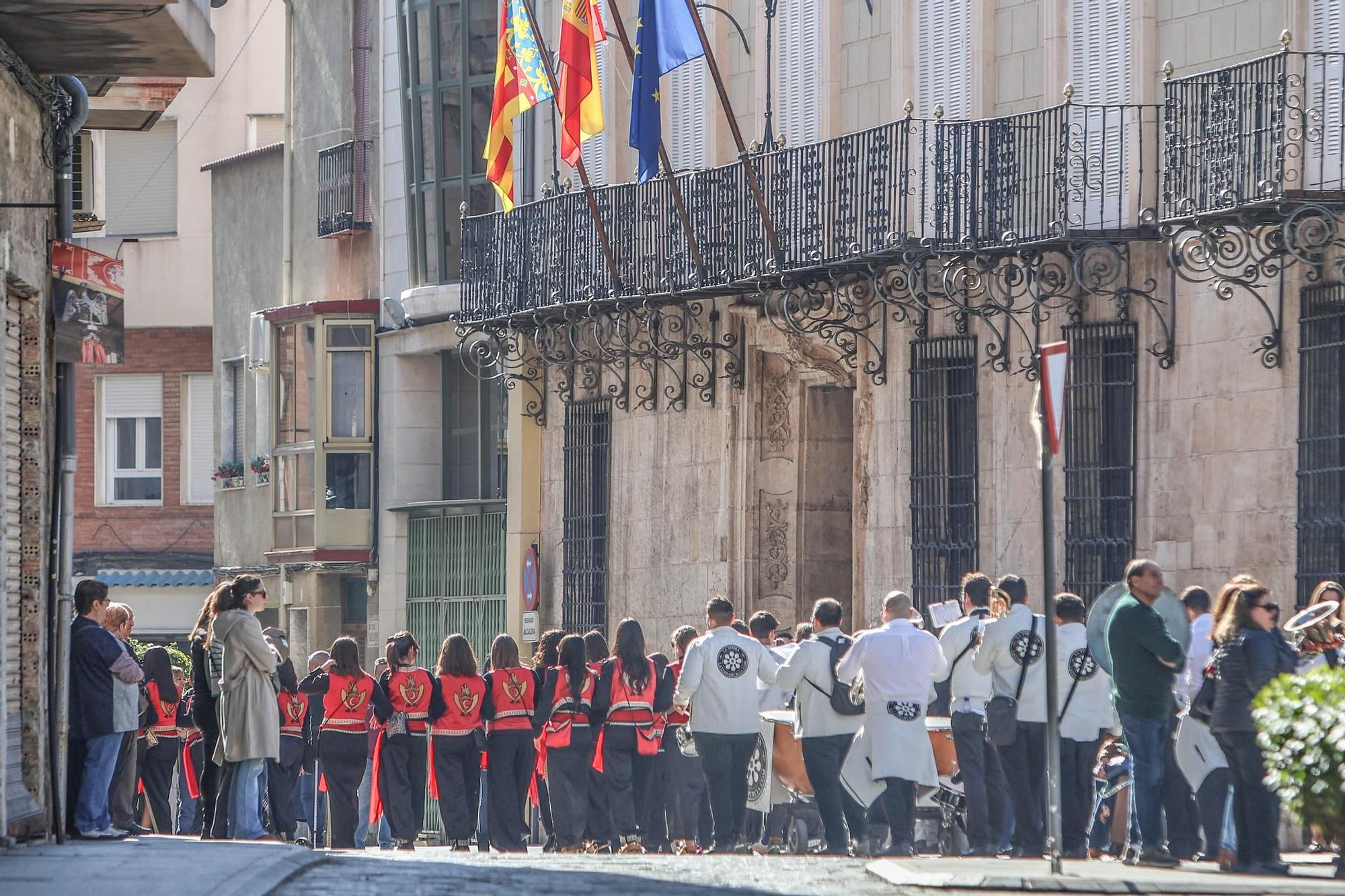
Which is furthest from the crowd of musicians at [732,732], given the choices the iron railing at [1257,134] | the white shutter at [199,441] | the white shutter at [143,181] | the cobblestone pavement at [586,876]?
the white shutter at [143,181]

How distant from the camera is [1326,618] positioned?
15.0m

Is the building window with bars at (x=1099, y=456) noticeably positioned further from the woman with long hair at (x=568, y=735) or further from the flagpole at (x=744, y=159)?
the woman with long hair at (x=568, y=735)

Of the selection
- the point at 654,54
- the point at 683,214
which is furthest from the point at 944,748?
the point at 654,54

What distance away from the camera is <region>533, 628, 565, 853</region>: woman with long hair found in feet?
65.3

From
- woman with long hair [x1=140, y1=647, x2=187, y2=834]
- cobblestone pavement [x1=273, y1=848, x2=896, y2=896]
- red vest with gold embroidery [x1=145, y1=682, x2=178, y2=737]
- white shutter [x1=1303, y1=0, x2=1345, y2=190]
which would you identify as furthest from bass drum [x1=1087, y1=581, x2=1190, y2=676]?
red vest with gold embroidery [x1=145, y1=682, x2=178, y2=737]

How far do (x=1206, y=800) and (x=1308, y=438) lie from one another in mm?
4420

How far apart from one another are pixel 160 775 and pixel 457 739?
7.91 ft

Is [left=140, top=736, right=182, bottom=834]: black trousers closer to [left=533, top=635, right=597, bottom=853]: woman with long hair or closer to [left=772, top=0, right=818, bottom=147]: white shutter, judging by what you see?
[left=533, top=635, right=597, bottom=853]: woman with long hair

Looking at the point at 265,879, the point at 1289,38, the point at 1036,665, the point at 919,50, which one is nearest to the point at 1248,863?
the point at 1036,665

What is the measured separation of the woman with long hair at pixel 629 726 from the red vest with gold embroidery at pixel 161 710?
3.18m

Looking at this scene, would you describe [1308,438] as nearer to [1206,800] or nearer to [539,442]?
[1206,800]

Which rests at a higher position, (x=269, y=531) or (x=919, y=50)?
(x=919, y=50)

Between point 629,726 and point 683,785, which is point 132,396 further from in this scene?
point 629,726

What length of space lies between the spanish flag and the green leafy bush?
44.8 ft
